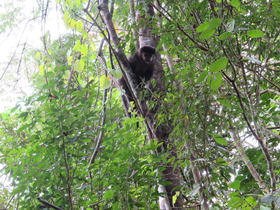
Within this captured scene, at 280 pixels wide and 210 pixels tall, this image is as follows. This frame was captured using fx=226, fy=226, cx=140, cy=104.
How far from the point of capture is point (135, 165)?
3.56ft

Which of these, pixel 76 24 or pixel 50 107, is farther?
pixel 76 24

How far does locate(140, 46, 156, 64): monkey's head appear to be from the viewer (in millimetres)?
1602

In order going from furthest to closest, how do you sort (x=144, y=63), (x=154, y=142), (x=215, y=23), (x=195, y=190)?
1. (x=144, y=63)
2. (x=154, y=142)
3. (x=195, y=190)
4. (x=215, y=23)

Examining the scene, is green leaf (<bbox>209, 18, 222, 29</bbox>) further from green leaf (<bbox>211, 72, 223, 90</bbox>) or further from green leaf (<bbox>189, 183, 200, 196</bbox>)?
green leaf (<bbox>189, 183, 200, 196</bbox>)

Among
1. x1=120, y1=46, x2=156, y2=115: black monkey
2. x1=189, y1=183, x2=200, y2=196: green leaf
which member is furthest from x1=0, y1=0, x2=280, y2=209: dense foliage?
x1=120, y1=46, x2=156, y2=115: black monkey

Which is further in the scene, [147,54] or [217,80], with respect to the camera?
[147,54]

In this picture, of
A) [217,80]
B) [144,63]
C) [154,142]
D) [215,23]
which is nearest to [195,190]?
[154,142]

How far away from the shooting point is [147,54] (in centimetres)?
161

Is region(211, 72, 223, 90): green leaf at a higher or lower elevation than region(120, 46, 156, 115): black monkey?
lower

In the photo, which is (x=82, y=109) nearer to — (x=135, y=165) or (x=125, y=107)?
(x=135, y=165)

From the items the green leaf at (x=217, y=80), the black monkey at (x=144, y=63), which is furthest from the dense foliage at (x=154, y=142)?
the black monkey at (x=144, y=63)

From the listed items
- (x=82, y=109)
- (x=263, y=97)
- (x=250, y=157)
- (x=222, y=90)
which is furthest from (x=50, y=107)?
(x=263, y=97)

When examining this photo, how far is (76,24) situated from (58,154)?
2.34ft

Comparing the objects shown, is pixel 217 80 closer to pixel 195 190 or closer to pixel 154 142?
pixel 195 190
